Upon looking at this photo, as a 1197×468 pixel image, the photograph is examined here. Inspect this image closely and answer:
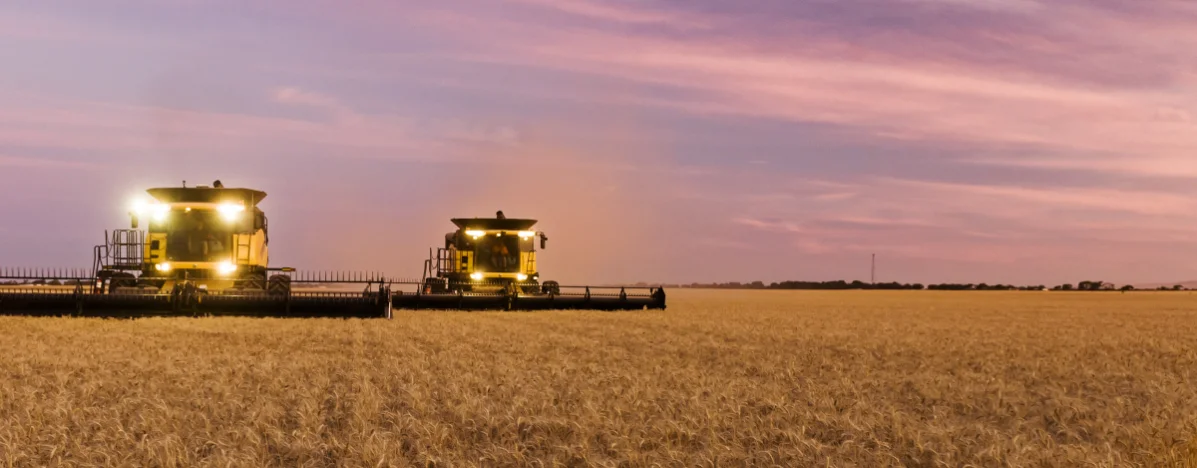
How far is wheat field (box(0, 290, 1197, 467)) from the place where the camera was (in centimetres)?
724

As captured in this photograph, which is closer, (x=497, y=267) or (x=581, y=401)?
(x=581, y=401)

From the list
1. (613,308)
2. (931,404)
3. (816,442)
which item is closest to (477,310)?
(613,308)

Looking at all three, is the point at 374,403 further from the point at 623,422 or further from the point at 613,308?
the point at 613,308

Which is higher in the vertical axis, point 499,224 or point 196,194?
point 196,194

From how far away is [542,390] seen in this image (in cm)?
1030

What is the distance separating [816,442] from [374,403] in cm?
387

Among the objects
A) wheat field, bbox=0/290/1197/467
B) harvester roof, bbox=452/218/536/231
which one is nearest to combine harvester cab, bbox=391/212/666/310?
harvester roof, bbox=452/218/536/231

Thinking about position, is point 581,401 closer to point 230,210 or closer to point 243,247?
point 243,247

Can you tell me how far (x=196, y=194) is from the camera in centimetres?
2723

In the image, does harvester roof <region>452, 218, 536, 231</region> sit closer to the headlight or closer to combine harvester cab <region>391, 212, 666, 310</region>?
combine harvester cab <region>391, 212, 666, 310</region>

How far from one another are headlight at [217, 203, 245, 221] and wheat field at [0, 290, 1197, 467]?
27.2 ft

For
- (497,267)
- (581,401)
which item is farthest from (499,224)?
(581,401)

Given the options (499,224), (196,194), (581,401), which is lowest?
(581,401)

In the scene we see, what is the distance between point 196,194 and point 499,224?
10505 mm
